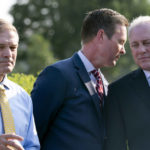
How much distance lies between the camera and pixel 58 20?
41031 millimetres

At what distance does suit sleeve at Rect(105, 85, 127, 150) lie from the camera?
15.0 ft

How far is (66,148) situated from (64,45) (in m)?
37.0

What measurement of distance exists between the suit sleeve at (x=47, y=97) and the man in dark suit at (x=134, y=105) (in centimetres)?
64

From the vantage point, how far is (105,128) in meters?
4.64

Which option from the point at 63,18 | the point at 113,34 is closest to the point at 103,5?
the point at 63,18

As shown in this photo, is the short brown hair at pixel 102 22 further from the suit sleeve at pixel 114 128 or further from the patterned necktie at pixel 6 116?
the patterned necktie at pixel 6 116

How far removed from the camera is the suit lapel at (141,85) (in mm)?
4629

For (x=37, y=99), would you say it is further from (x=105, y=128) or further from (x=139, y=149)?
(x=139, y=149)

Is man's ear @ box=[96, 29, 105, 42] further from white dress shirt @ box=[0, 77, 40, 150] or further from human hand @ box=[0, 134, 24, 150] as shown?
human hand @ box=[0, 134, 24, 150]

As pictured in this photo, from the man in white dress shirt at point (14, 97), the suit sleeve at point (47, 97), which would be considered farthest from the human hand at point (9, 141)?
the suit sleeve at point (47, 97)

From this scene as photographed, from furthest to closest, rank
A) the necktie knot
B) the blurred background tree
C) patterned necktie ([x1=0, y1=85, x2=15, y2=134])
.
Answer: the blurred background tree
the necktie knot
patterned necktie ([x1=0, y1=85, x2=15, y2=134])

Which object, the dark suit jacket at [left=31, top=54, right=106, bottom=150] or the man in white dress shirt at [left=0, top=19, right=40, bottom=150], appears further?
the dark suit jacket at [left=31, top=54, right=106, bottom=150]

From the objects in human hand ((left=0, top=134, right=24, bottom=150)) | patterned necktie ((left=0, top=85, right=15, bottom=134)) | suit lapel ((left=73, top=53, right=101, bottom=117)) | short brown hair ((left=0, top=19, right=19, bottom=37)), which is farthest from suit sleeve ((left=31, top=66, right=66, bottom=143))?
human hand ((left=0, top=134, right=24, bottom=150))

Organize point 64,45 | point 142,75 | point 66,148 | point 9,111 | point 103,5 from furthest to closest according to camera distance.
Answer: point 64,45, point 103,5, point 142,75, point 66,148, point 9,111
